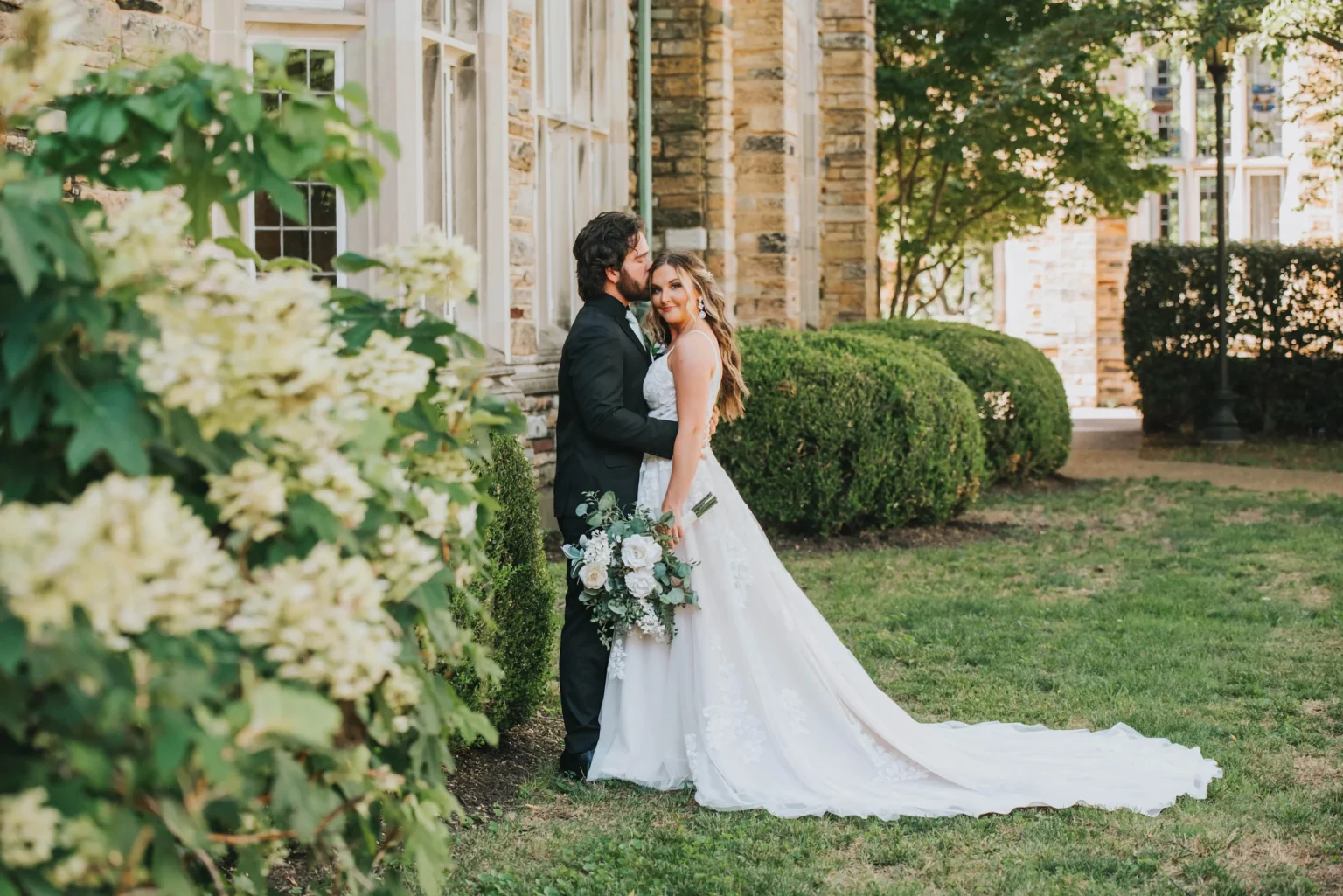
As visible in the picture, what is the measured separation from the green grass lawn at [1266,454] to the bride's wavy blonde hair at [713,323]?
427 inches

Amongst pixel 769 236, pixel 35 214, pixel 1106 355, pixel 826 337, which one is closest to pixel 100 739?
pixel 35 214

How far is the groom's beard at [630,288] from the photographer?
16.9 feet

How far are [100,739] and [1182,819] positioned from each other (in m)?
3.62

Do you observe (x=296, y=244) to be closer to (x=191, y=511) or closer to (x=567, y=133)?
(x=567, y=133)

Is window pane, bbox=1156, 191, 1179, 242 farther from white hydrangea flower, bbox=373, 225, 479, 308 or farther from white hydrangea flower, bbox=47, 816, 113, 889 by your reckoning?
white hydrangea flower, bbox=47, 816, 113, 889

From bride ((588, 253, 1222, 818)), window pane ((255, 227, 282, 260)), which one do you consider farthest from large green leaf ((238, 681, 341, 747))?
window pane ((255, 227, 282, 260))

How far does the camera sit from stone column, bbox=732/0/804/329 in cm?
1305

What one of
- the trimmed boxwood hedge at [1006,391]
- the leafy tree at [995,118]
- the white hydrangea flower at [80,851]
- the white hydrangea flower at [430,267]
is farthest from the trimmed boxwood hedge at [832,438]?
the white hydrangea flower at [80,851]

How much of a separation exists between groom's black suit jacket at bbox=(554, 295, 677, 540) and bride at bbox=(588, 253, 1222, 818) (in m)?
0.06

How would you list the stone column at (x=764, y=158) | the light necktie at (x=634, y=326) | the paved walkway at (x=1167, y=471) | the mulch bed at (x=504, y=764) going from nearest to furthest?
the mulch bed at (x=504, y=764) → the light necktie at (x=634, y=326) → the stone column at (x=764, y=158) → the paved walkway at (x=1167, y=471)

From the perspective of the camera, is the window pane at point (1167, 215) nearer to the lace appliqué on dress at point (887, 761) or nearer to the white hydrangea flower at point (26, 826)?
the lace appliqué on dress at point (887, 761)

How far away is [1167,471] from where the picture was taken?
14508mm

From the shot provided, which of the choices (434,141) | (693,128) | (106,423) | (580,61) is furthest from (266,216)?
(693,128)

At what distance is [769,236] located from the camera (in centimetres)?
1325
